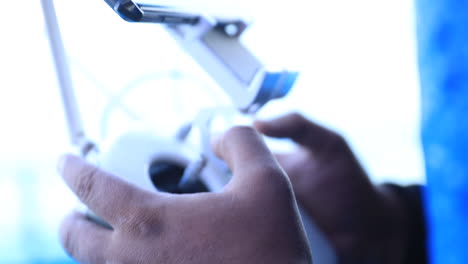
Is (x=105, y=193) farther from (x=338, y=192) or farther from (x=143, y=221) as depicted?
(x=338, y=192)

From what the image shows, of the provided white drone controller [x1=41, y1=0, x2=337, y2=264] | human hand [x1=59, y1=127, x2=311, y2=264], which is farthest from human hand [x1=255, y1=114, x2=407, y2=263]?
human hand [x1=59, y1=127, x2=311, y2=264]

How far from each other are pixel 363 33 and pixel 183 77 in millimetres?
619

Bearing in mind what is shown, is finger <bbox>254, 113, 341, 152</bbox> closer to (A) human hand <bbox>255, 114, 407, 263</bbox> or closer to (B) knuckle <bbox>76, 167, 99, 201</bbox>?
(A) human hand <bbox>255, 114, 407, 263</bbox>

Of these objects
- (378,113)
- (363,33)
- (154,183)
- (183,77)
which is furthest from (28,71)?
(378,113)

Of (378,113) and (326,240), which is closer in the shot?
(326,240)

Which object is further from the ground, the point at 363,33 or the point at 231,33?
the point at 231,33

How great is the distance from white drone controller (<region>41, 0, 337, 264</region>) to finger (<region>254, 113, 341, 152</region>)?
10 cm

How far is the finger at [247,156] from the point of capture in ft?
1.25

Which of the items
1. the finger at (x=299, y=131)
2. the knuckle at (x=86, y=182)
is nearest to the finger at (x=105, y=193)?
Answer: the knuckle at (x=86, y=182)

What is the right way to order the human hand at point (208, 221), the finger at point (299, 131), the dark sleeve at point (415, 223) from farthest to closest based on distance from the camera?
the dark sleeve at point (415, 223) → the finger at point (299, 131) → the human hand at point (208, 221)

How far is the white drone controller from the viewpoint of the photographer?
446 millimetres

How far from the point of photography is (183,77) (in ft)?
2.09

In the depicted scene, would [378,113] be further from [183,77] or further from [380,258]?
[183,77]

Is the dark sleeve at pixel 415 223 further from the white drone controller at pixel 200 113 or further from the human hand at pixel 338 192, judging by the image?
the white drone controller at pixel 200 113
